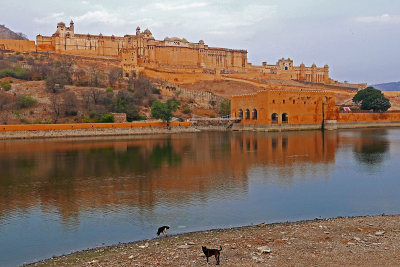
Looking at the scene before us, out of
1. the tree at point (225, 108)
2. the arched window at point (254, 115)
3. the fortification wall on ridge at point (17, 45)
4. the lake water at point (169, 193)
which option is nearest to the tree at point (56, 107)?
the lake water at point (169, 193)

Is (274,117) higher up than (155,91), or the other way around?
(155,91)

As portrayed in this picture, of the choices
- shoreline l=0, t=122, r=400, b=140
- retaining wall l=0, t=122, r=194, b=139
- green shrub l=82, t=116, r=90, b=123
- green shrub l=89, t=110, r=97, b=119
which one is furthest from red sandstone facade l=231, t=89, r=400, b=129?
green shrub l=82, t=116, r=90, b=123

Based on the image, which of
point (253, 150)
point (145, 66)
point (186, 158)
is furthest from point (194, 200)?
point (145, 66)

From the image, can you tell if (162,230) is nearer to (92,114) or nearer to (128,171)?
(128,171)

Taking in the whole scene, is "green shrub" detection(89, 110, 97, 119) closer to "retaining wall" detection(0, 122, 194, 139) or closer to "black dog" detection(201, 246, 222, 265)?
"retaining wall" detection(0, 122, 194, 139)

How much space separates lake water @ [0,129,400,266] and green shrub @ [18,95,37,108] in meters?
16.4

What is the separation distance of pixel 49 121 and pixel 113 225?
27.9m

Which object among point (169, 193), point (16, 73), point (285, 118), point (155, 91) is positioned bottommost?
point (169, 193)

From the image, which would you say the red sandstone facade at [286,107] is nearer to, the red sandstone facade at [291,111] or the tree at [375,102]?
the red sandstone facade at [291,111]

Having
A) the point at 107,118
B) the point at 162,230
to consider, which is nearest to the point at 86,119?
the point at 107,118

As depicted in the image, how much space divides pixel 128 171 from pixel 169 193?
4625mm

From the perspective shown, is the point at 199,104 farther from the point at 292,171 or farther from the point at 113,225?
the point at 113,225

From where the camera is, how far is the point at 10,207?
34.7ft

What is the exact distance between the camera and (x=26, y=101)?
118 ft
